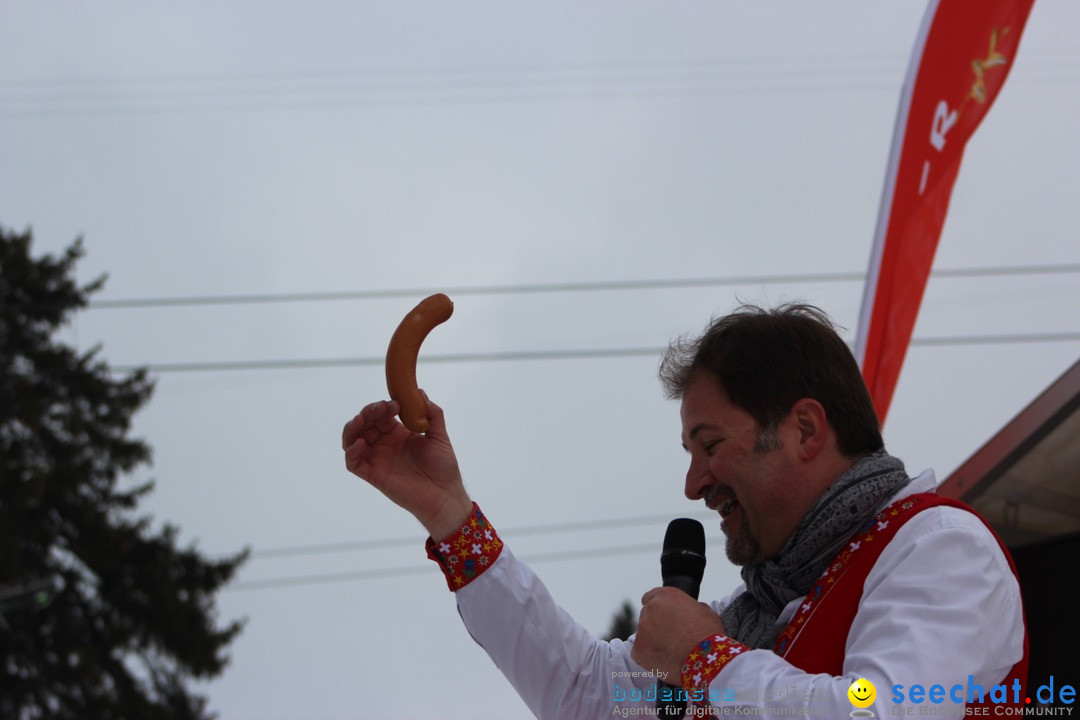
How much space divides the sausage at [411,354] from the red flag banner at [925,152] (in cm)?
235

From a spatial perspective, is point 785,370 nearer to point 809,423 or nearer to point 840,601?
point 809,423

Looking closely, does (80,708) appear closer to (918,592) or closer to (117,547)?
(117,547)

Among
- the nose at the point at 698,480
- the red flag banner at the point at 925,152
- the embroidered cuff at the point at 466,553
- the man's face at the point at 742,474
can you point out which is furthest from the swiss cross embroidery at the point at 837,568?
the red flag banner at the point at 925,152

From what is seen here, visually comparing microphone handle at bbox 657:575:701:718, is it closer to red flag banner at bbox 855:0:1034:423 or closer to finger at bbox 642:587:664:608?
finger at bbox 642:587:664:608

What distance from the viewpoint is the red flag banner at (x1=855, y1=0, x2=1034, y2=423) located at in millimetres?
3752

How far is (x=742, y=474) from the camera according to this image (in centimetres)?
169

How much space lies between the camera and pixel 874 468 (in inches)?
65.6

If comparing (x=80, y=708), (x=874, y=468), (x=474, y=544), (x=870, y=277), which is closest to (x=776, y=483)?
(x=874, y=468)

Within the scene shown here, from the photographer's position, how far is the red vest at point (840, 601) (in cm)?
151

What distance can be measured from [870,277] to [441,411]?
2.40m

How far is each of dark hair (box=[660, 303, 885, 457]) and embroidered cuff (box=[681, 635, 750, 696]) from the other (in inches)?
14.7

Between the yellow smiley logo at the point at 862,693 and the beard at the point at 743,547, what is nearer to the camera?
the yellow smiley logo at the point at 862,693

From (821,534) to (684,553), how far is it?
23cm

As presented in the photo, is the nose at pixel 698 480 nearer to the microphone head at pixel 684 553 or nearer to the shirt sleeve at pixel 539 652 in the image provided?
the microphone head at pixel 684 553
